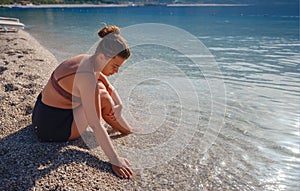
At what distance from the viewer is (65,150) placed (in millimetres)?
3686

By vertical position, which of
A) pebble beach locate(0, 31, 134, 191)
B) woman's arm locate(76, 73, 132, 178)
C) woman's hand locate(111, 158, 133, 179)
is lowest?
woman's hand locate(111, 158, 133, 179)

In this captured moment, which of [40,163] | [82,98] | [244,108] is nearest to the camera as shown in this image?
[82,98]

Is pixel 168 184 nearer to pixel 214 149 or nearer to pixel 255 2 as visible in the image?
pixel 214 149

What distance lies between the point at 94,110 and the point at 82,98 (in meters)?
0.19

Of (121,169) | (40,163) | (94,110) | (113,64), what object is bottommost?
(121,169)

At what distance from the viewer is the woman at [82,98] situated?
3.22 m

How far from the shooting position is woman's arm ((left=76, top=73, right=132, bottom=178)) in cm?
318

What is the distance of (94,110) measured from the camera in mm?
3299

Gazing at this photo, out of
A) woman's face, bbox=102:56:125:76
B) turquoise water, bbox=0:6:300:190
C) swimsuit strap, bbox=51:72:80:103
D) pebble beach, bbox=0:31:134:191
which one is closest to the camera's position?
pebble beach, bbox=0:31:134:191

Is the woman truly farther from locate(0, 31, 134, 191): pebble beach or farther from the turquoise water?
the turquoise water

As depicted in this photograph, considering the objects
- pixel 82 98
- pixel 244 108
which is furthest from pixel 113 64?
pixel 244 108

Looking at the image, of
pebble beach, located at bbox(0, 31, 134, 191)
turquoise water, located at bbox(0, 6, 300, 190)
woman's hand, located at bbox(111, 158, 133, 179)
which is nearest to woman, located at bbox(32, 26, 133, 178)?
woman's hand, located at bbox(111, 158, 133, 179)

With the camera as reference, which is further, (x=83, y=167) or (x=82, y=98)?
(x=83, y=167)

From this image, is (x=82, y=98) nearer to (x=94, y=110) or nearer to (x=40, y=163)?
(x=94, y=110)
